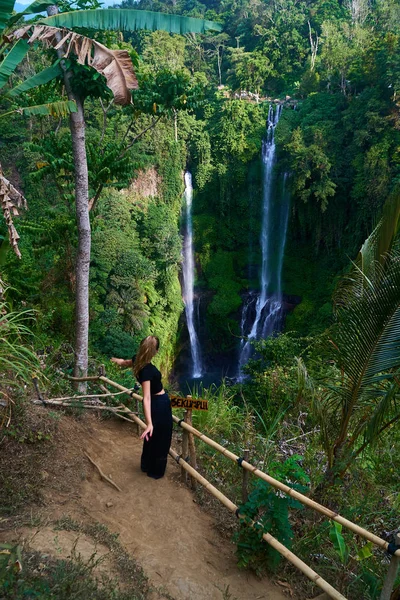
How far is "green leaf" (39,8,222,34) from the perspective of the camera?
13.5ft

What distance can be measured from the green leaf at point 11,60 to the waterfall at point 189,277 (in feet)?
47.9

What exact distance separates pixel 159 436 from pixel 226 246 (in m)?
17.3

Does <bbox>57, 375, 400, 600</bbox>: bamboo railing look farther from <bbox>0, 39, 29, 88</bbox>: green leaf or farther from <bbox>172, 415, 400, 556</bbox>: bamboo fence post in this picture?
<bbox>0, 39, 29, 88</bbox>: green leaf

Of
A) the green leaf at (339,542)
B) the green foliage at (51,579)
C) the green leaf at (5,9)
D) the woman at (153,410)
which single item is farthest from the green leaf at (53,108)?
the green leaf at (339,542)

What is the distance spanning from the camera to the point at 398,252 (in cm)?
287

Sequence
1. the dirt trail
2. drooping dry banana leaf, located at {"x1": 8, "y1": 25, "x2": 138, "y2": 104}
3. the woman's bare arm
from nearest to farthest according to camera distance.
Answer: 1. the dirt trail
2. the woman's bare arm
3. drooping dry banana leaf, located at {"x1": 8, "y1": 25, "x2": 138, "y2": 104}

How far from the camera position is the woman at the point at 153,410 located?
3326mm

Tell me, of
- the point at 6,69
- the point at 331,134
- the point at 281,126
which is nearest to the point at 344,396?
the point at 6,69

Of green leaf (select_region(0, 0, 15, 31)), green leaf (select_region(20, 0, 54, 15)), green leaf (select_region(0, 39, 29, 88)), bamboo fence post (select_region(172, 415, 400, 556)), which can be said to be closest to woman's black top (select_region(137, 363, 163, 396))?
bamboo fence post (select_region(172, 415, 400, 556))

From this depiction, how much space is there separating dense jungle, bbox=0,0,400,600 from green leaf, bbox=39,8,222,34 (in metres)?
0.02

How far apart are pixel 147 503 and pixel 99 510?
0.40m

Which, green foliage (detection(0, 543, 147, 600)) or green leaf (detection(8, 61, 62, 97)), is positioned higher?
green leaf (detection(8, 61, 62, 97))

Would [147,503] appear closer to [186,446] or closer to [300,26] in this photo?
[186,446]

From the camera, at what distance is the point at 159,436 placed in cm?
354
